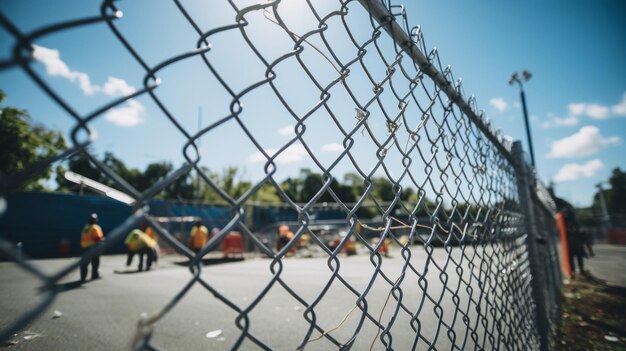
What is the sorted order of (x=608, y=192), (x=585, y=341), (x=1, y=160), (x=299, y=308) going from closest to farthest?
1. (x=585, y=341)
2. (x=299, y=308)
3. (x=1, y=160)
4. (x=608, y=192)

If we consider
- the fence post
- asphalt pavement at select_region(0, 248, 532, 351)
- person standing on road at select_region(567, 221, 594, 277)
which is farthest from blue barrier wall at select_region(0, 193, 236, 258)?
person standing on road at select_region(567, 221, 594, 277)

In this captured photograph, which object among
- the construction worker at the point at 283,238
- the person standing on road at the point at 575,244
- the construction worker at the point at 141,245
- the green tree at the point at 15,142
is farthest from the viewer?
the green tree at the point at 15,142

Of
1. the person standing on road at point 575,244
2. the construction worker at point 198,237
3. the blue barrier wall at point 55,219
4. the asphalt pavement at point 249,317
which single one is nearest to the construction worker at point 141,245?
the construction worker at point 198,237

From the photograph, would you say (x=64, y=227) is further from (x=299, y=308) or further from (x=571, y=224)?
(x=571, y=224)

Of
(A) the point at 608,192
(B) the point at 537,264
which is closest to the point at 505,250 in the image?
(B) the point at 537,264

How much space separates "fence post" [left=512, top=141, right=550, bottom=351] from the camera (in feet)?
9.08

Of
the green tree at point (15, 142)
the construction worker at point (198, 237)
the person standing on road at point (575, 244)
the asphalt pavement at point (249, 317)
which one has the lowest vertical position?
the asphalt pavement at point (249, 317)

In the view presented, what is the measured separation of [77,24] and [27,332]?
446cm

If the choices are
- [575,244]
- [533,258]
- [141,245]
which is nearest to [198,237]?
[141,245]

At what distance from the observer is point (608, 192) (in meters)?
66.1

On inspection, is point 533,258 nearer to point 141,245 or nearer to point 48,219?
point 141,245

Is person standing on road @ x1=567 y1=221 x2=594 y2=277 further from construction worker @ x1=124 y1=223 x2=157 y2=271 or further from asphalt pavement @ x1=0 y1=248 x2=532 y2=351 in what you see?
construction worker @ x1=124 y1=223 x2=157 y2=271

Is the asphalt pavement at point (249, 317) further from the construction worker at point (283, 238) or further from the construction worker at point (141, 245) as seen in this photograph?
the construction worker at point (141, 245)

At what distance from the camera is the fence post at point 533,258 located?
2.77 m
